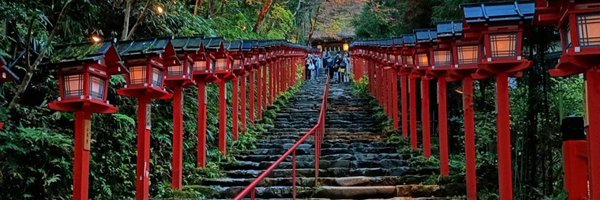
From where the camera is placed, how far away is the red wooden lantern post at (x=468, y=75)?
29.7 ft

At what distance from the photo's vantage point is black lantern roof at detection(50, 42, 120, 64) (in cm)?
632

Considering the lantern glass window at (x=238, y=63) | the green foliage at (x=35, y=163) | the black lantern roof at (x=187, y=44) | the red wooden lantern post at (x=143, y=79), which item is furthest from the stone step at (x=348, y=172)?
the green foliage at (x=35, y=163)

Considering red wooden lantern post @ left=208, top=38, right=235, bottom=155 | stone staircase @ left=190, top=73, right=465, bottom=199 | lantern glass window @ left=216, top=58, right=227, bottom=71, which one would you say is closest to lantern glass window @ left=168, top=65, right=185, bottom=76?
red wooden lantern post @ left=208, top=38, right=235, bottom=155

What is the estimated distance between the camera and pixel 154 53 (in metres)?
8.13

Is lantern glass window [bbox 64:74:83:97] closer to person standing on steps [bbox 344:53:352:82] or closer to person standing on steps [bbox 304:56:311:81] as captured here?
person standing on steps [bbox 344:53:352:82]

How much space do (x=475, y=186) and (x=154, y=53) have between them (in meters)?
5.18

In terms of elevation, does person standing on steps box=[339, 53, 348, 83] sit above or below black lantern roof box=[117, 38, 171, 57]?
above

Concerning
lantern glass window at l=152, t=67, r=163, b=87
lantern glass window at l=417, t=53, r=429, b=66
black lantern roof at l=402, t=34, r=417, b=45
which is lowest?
lantern glass window at l=152, t=67, r=163, b=87

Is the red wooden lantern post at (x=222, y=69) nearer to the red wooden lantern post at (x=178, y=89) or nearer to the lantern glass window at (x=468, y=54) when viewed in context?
the red wooden lantern post at (x=178, y=89)

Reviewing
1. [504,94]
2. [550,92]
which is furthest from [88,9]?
[550,92]

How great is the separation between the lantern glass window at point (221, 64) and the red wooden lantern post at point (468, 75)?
5013 millimetres

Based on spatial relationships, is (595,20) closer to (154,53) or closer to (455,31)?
(455,31)

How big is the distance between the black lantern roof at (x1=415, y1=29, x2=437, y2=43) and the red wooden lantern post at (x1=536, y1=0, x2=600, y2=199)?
5361 mm

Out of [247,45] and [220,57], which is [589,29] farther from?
[247,45]
